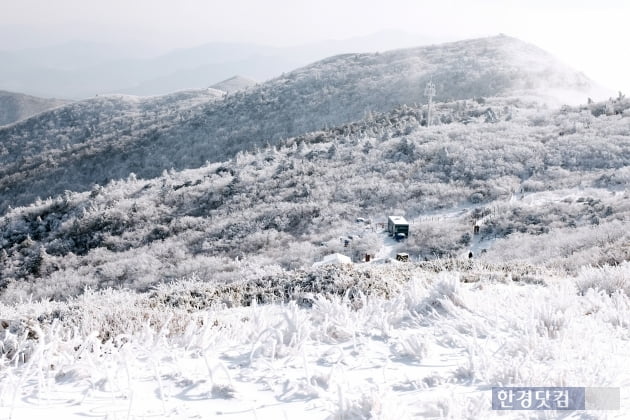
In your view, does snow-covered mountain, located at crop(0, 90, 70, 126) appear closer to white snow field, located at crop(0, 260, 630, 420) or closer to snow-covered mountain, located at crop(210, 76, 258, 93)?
snow-covered mountain, located at crop(210, 76, 258, 93)

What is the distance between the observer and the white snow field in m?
3.16

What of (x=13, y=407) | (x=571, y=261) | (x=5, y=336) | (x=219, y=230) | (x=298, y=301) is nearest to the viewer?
(x=13, y=407)

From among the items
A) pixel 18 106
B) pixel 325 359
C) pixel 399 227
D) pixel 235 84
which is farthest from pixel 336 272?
pixel 18 106

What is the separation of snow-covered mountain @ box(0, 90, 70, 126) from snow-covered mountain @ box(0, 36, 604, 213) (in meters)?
62.4

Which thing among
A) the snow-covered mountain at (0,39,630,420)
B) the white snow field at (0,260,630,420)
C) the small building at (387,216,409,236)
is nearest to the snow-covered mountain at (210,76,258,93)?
the snow-covered mountain at (0,39,630,420)

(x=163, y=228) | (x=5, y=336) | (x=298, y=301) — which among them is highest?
(x=5, y=336)

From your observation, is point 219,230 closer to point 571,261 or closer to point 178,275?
point 178,275

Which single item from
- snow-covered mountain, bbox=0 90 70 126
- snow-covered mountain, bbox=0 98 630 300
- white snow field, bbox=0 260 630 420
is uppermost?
snow-covered mountain, bbox=0 90 70 126

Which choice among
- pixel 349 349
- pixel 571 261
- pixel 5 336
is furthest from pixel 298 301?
pixel 571 261

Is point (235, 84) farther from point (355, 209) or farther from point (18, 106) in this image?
point (355, 209)

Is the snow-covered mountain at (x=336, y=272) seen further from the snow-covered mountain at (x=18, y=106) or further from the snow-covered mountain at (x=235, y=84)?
the snow-covered mountain at (x=18, y=106)

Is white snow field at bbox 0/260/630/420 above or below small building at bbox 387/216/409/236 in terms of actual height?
above

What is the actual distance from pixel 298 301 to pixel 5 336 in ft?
11.0

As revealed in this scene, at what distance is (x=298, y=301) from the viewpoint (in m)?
6.40
